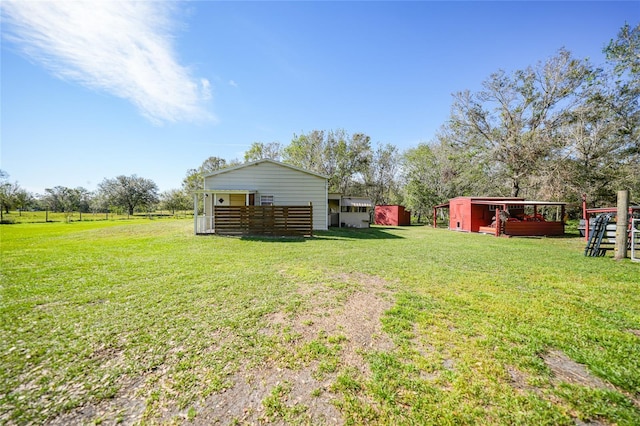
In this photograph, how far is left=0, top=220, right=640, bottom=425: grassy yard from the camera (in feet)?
6.56

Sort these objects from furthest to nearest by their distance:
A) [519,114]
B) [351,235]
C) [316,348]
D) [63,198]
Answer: [63,198]
[519,114]
[351,235]
[316,348]

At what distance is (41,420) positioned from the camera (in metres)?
1.87

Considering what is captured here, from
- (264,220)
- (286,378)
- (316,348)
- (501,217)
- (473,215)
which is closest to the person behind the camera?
(286,378)

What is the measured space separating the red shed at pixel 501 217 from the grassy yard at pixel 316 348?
11.0 m

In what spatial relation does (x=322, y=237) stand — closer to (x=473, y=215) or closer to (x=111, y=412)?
(x=111, y=412)

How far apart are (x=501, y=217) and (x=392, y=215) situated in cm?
1153

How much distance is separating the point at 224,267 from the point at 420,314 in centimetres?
473

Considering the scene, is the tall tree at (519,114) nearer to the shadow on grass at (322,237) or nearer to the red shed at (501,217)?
the red shed at (501,217)

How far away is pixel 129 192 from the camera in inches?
2184

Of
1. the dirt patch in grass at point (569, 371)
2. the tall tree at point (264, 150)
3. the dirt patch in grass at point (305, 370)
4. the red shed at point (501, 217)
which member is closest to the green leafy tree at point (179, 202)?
the tall tree at point (264, 150)

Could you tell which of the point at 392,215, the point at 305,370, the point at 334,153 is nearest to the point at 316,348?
the point at 305,370

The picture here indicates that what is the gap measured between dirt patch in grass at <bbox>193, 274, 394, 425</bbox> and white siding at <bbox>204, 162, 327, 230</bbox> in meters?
11.4

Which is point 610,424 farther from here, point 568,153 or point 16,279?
point 568,153

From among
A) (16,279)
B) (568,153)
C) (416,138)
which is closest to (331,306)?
(16,279)
